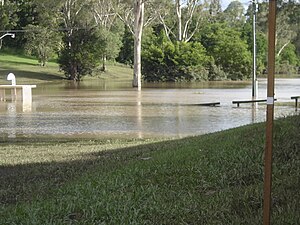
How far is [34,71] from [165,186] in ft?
199

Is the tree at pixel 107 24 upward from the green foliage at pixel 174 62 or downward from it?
upward

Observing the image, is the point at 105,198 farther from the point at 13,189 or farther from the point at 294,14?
the point at 294,14

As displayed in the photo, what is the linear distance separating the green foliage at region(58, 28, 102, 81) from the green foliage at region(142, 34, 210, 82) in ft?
18.9

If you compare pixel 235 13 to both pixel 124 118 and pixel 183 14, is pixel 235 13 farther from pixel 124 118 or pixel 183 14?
pixel 124 118

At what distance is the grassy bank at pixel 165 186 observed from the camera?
4.79 m

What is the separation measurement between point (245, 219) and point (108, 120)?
46.9 feet

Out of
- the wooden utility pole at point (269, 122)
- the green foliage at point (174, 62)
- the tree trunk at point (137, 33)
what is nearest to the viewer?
the wooden utility pole at point (269, 122)

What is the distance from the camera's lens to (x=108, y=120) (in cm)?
1862

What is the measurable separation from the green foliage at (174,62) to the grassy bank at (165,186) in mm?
46333

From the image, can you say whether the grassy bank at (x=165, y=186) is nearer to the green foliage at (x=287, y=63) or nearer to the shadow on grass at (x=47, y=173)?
the shadow on grass at (x=47, y=173)

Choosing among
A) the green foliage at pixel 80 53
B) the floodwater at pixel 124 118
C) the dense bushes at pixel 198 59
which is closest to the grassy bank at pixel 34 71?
the green foliage at pixel 80 53

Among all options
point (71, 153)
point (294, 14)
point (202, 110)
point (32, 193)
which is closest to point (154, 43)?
point (202, 110)

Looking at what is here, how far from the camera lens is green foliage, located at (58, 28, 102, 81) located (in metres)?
57.5

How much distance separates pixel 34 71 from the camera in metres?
64.8
